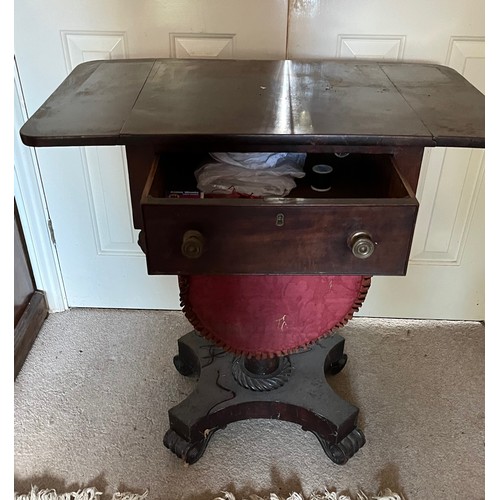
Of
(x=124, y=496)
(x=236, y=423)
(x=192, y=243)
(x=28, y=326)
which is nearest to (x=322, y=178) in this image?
(x=192, y=243)

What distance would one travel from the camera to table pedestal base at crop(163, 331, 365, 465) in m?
1.18

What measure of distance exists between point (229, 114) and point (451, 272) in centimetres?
90

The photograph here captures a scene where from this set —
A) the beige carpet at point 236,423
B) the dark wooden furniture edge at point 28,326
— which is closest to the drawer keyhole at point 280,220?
the beige carpet at point 236,423

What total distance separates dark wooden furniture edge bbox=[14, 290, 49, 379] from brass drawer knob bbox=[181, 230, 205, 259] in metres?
0.79

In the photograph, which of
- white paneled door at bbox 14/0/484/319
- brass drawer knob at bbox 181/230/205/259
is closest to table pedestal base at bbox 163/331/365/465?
white paneled door at bbox 14/0/484/319

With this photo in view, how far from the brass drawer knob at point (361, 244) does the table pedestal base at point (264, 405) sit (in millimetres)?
486

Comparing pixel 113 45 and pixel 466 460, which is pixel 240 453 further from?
pixel 113 45

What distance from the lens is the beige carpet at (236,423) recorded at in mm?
1163

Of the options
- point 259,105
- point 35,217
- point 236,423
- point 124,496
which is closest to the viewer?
point 259,105

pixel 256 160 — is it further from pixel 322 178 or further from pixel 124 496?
pixel 124 496

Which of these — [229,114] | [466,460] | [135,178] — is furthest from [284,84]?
[466,460]

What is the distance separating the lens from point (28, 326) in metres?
1.47

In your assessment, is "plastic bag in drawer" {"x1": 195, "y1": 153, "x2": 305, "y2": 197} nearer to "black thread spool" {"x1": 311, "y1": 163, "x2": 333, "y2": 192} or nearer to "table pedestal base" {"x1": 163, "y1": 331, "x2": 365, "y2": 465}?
"black thread spool" {"x1": 311, "y1": 163, "x2": 333, "y2": 192}

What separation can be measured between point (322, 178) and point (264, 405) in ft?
1.71
